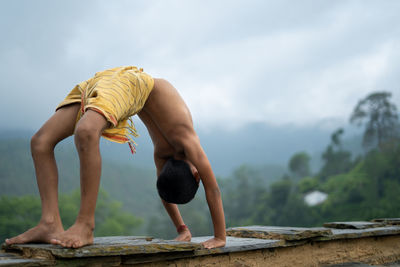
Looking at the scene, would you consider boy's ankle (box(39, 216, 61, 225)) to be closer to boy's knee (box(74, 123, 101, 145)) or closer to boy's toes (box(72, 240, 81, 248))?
boy's toes (box(72, 240, 81, 248))

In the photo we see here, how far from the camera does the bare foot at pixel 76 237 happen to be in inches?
63.5

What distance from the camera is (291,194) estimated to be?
4366 centimetres

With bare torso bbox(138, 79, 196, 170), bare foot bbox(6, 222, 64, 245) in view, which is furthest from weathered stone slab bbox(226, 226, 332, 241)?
bare foot bbox(6, 222, 64, 245)

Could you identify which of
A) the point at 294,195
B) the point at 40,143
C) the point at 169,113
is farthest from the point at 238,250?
the point at 294,195

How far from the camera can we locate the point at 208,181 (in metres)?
2.17

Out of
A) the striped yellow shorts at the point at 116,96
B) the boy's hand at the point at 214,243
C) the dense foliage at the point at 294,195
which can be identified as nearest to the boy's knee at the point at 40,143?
the striped yellow shorts at the point at 116,96

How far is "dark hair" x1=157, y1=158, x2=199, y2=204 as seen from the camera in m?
2.18

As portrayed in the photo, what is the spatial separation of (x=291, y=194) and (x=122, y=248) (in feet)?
144

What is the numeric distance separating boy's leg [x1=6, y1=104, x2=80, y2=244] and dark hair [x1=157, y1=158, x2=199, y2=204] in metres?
0.57

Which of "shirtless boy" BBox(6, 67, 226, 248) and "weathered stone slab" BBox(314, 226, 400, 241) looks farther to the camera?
"weathered stone slab" BBox(314, 226, 400, 241)

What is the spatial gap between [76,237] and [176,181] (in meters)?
0.68

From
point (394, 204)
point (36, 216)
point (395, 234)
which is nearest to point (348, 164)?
point (394, 204)

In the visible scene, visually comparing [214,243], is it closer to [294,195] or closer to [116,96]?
[116,96]

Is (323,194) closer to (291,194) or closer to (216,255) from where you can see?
(291,194)
